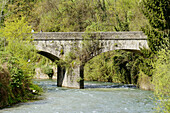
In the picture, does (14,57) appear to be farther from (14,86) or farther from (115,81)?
(115,81)

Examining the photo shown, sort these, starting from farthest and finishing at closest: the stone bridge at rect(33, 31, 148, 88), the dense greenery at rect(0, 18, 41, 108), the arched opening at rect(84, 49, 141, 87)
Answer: the arched opening at rect(84, 49, 141, 87), the stone bridge at rect(33, 31, 148, 88), the dense greenery at rect(0, 18, 41, 108)

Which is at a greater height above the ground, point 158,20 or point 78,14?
point 78,14

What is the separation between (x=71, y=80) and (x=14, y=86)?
9218 mm

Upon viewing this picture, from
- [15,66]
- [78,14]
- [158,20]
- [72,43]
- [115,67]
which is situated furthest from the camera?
[78,14]

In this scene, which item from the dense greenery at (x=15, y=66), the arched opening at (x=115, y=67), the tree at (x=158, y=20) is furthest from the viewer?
the arched opening at (x=115, y=67)

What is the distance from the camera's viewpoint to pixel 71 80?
67.6 feet

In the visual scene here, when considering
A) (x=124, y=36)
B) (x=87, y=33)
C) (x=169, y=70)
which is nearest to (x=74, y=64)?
(x=87, y=33)

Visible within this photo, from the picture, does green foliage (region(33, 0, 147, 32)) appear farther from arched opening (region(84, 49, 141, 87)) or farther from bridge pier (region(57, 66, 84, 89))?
bridge pier (region(57, 66, 84, 89))

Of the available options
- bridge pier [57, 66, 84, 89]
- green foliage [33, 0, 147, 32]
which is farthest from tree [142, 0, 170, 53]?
green foliage [33, 0, 147, 32]

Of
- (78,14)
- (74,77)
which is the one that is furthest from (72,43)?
(78,14)

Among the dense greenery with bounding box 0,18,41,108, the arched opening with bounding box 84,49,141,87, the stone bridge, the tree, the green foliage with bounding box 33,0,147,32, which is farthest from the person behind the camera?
the green foliage with bounding box 33,0,147,32

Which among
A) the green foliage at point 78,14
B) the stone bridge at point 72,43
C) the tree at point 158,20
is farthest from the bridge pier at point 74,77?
the green foliage at point 78,14

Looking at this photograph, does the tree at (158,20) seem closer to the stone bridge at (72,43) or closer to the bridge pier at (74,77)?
the stone bridge at (72,43)

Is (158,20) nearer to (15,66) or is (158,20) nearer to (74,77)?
(74,77)
